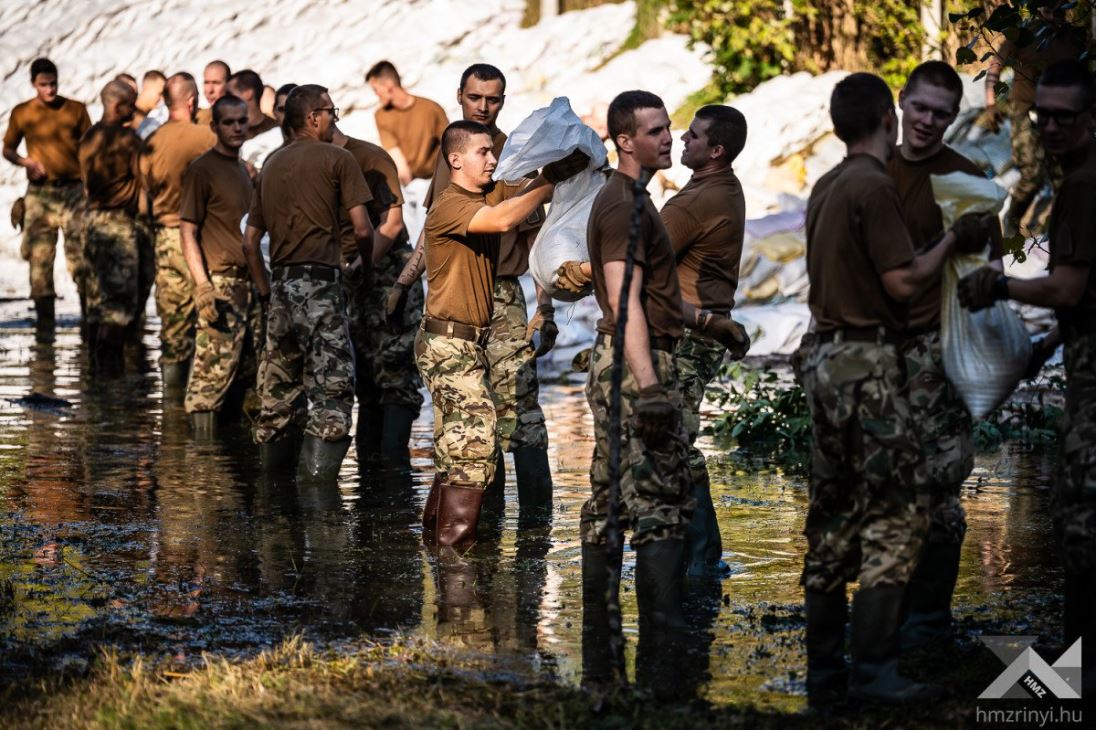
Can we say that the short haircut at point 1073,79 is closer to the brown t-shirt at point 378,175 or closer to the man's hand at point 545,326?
the man's hand at point 545,326

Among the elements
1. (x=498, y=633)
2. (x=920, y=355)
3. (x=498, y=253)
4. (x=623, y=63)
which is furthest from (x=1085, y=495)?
(x=623, y=63)

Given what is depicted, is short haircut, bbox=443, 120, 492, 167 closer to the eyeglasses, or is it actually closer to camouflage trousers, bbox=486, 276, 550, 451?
camouflage trousers, bbox=486, 276, 550, 451

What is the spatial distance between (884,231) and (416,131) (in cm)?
856

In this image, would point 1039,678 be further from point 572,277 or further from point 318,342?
point 318,342

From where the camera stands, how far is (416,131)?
1390 centimetres

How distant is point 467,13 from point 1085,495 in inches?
900

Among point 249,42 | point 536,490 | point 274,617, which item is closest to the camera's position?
point 274,617

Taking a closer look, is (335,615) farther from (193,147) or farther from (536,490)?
(193,147)

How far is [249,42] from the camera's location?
27688 mm

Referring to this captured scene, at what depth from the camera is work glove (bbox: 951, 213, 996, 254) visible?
5.91m

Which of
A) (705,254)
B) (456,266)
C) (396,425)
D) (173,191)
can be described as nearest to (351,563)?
(456,266)

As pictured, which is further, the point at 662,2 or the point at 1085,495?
the point at 662,2

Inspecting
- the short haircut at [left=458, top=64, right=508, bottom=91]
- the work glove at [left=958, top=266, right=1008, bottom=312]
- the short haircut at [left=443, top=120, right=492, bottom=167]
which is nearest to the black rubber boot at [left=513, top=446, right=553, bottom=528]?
the short haircut at [left=443, top=120, right=492, bottom=167]

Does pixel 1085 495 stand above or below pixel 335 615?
above
